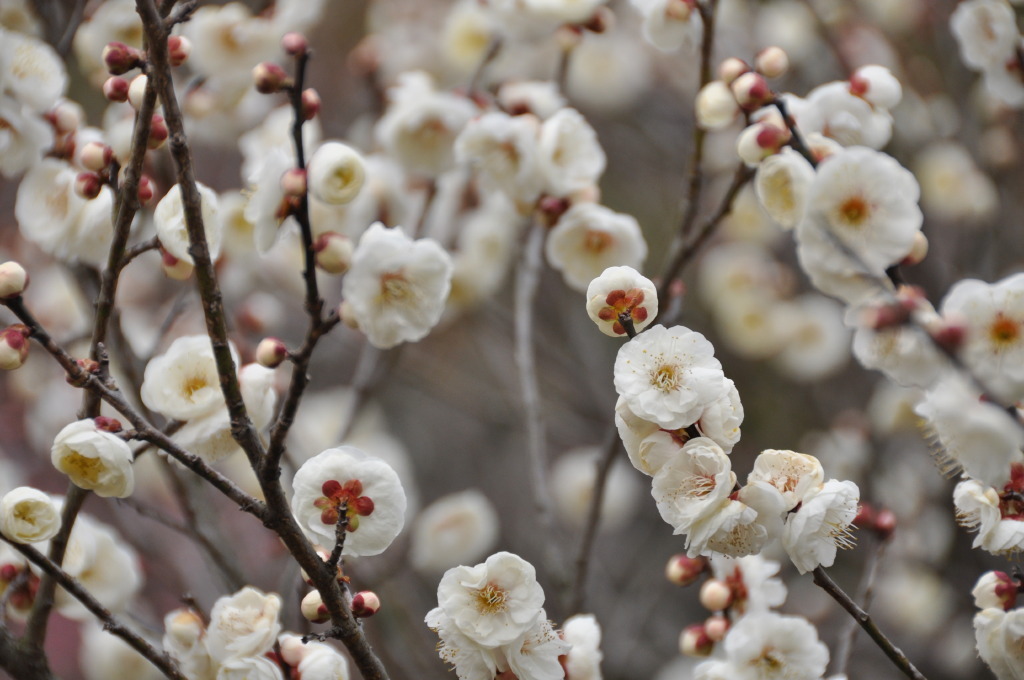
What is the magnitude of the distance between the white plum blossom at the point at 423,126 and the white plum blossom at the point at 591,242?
0.38m

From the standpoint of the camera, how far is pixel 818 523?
0.95 metres

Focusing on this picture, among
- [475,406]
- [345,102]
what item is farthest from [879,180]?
[345,102]

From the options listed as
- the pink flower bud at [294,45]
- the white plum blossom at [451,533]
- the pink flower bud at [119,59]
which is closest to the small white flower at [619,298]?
the pink flower bud at [294,45]

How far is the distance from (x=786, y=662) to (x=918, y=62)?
2.87 meters

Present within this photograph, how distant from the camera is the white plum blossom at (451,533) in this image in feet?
7.50

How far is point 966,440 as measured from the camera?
946 millimetres

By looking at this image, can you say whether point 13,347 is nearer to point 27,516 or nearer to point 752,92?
point 27,516

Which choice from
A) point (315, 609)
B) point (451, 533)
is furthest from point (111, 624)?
point (451, 533)

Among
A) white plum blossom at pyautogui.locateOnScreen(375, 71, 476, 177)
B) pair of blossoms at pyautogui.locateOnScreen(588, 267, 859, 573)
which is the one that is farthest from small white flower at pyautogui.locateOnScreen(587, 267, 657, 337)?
white plum blossom at pyautogui.locateOnScreen(375, 71, 476, 177)

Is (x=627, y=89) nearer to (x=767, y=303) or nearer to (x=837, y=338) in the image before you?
(x=767, y=303)

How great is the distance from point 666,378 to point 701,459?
0.10 m

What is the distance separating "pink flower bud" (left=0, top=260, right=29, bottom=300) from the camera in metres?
0.98

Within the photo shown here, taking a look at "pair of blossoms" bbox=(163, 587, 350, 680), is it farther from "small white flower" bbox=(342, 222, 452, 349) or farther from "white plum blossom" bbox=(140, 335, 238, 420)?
"small white flower" bbox=(342, 222, 452, 349)

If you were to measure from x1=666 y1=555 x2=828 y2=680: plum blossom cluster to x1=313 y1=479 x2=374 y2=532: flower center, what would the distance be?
0.49 meters
